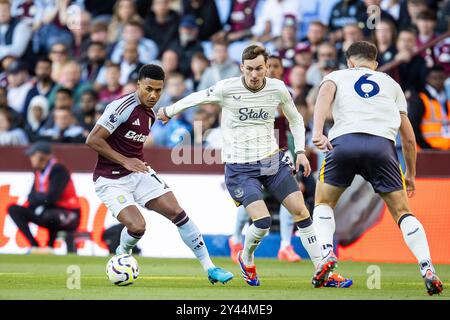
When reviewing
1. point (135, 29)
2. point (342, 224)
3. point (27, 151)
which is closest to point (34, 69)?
point (135, 29)

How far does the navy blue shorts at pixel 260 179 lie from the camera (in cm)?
1109

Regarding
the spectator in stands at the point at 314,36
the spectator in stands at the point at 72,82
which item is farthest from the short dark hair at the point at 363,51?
the spectator in stands at the point at 72,82

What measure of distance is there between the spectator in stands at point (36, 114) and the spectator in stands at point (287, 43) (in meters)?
4.30

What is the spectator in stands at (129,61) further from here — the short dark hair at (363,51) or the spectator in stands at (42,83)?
the short dark hair at (363,51)

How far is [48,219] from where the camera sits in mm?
17109

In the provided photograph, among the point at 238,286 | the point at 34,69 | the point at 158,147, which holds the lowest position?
the point at 238,286

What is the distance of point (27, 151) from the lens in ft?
56.9

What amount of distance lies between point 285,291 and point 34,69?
11.9m

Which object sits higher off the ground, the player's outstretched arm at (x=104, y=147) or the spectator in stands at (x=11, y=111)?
the spectator in stands at (x=11, y=111)

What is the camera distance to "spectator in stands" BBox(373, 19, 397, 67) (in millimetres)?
17688

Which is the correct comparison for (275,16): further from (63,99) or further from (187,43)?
(63,99)

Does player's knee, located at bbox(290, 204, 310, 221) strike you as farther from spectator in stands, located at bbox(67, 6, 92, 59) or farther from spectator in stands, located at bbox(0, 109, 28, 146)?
spectator in stands, located at bbox(67, 6, 92, 59)

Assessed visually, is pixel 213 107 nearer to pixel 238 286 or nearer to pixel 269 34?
pixel 269 34
